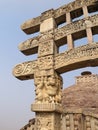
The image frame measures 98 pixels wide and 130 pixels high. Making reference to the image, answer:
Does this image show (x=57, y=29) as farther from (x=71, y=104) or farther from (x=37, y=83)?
(x=71, y=104)

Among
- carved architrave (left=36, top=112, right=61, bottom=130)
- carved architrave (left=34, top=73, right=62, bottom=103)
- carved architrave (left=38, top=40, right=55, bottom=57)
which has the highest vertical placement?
carved architrave (left=38, top=40, right=55, bottom=57)

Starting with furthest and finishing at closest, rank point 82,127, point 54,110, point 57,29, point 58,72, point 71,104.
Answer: point 71,104 < point 82,127 < point 57,29 < point 58,72 < point 54,110

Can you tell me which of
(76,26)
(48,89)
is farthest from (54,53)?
(48,89)

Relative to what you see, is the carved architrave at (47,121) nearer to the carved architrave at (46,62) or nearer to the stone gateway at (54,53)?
the stone gateway at (54,53)

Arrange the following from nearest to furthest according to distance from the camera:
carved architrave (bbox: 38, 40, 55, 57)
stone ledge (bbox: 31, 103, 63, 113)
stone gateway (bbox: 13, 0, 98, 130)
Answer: stone ledge (bbox: 31, 103, 63, 113) < stone gateway (bbox: 13, 0, 98, 130) < carved architrave (bbox: 38, 40, 55, 57)

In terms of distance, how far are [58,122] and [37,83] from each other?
4.05 feet

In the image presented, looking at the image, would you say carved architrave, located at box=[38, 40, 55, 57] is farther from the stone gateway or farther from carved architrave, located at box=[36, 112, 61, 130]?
carved architrave, located at box=[36, 112, 61, 130]

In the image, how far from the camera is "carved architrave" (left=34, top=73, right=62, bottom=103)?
18.0ft

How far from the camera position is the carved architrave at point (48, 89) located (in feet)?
18.0

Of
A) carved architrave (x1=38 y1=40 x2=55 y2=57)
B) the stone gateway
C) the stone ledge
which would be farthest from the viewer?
carved architrave (x1=38 y1=40 x2=55 y2=57)

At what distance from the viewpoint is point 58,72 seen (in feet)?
19.4

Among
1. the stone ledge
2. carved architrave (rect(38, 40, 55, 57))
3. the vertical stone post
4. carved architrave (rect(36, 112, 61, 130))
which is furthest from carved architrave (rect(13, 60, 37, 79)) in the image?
carved architrave (rect(36, 112, 61, 130))

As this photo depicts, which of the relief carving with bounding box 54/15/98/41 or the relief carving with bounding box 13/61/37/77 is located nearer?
the relief carving with bounding box 54/15/98/41

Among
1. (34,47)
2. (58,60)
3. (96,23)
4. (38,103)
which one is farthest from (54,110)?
(96,23)
